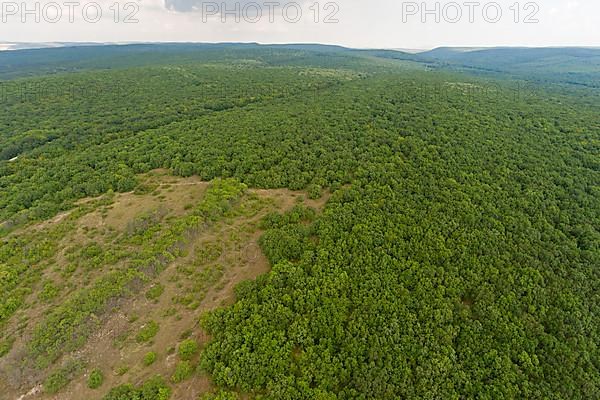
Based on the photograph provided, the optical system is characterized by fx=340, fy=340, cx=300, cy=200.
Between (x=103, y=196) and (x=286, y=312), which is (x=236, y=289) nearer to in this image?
(x=286, y=312)

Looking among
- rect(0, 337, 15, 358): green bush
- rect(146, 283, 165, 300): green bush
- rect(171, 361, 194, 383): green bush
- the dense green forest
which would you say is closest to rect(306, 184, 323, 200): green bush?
the dense green forest

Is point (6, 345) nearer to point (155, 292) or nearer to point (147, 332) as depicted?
point (147, 332)

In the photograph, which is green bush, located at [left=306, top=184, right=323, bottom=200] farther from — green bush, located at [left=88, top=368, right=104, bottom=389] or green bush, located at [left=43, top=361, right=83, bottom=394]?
green bush, located at [left=43, top=361, right=83, bottom=394]

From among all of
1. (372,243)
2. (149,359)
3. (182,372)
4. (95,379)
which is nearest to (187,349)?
(182,372)

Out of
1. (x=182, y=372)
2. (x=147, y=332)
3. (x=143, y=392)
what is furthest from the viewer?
(x=147, y=332)

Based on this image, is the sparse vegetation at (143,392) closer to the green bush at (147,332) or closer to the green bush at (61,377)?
the green bush at (61,377)

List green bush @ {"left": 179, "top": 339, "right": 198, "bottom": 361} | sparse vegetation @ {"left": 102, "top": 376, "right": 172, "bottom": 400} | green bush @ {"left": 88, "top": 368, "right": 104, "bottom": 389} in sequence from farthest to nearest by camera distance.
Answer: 1. green bush @ {"left": 179, "top": 339, "right": 198, "bottom": 361}
2. green bush @ {"left": 88, "top": 368, "right": 104, "bottom": 389}
3. sparse vegetation @ {"left": 102, "top": 376, "right": 172, "bottom": 400}

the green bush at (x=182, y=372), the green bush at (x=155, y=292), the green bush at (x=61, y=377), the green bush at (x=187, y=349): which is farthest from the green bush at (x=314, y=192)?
the green bush at (x=61, y=377)
